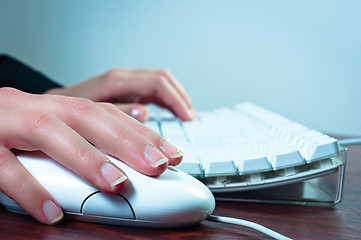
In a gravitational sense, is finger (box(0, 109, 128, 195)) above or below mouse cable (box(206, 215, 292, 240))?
above

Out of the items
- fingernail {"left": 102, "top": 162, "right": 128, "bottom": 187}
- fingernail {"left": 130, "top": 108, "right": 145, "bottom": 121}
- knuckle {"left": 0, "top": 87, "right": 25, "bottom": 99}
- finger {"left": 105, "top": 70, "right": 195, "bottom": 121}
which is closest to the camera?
fingernail {"left": 102, "top": 162, "right": 128, "bottom": 187}

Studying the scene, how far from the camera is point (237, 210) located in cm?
39

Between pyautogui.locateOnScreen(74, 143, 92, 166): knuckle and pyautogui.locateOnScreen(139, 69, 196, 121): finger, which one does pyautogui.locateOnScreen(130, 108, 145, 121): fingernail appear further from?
pyautogui.locateOnScreen(74, 143, 92, 166): knuckle

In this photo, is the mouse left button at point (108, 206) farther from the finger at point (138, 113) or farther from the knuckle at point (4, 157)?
the finger at point (138, 113)

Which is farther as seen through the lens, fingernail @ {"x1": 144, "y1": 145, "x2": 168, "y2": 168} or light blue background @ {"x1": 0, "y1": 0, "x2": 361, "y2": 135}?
light blue background @ {"x1": 0, "y1": 0, "x2": 361, "y2": 135}

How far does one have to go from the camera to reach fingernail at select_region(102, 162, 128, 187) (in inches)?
12.3

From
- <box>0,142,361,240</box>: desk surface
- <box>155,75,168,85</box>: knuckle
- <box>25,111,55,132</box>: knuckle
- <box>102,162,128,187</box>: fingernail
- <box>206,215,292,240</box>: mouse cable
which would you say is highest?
<box>25,111,55,132</box>: knuckle

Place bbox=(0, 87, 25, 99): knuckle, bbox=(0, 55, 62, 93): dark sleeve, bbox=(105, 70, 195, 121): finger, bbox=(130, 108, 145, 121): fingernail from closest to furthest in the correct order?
bbox=(0, 87, 25, 99): knuckle < bbox=(130, 108, 145, 121): fingernail < bbox=(105, 70, 195, 121): finger < bbox=(0, 55, 62, 93): dark sleeve

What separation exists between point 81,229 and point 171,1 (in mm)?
1263

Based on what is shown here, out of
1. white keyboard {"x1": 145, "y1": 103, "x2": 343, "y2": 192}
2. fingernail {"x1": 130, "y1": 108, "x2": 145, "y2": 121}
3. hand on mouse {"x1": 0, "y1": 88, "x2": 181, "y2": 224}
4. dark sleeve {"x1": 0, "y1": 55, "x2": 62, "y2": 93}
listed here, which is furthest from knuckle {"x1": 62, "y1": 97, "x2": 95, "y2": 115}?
dark sleeve {"x1": 0, "y1": 55, "x2": 62, "y2": 93}

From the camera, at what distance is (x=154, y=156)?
0.33 metres

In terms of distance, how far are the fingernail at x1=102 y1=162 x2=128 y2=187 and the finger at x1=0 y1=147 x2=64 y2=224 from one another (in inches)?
2.1

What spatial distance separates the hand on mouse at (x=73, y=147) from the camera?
33 centimetres

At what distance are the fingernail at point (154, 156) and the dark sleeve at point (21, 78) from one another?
73 cm
